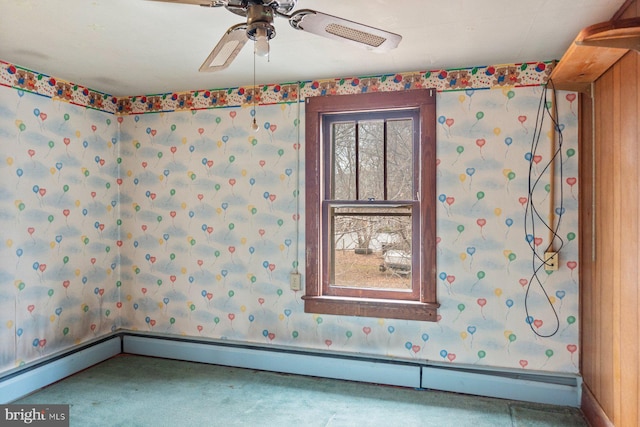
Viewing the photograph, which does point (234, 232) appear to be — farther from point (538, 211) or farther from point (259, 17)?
point (538, 211)

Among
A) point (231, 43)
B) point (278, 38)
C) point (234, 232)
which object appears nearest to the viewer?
point (231, 43)

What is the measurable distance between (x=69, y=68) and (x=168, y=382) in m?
2.38

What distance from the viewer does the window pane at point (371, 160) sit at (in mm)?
3135

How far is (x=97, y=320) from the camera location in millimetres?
3559

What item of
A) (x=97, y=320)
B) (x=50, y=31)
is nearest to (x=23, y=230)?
(x=97, y=320)

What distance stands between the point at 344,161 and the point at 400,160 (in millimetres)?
435

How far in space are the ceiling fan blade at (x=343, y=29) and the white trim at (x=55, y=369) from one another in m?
2.96

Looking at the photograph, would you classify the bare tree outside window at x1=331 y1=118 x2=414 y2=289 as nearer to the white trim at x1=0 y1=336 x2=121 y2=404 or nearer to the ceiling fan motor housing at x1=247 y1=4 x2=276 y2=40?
the ceiling fan motor housing at x1=247 y1=4 x2=276 y2=40

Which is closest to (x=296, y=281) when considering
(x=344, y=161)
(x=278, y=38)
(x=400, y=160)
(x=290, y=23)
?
(x=344, y=161)

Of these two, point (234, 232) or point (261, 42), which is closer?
point (261, 42)

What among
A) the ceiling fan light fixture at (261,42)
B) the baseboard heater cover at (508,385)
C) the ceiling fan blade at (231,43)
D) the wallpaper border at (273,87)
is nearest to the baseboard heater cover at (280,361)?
the baseboard heater cover at (508,385)

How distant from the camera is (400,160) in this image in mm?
3100

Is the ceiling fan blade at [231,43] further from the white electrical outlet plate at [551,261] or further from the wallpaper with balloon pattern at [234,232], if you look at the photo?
the white electrical outlet plate at [551,261]

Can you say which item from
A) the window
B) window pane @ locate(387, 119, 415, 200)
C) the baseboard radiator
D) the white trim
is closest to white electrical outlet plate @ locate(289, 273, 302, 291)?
the window
